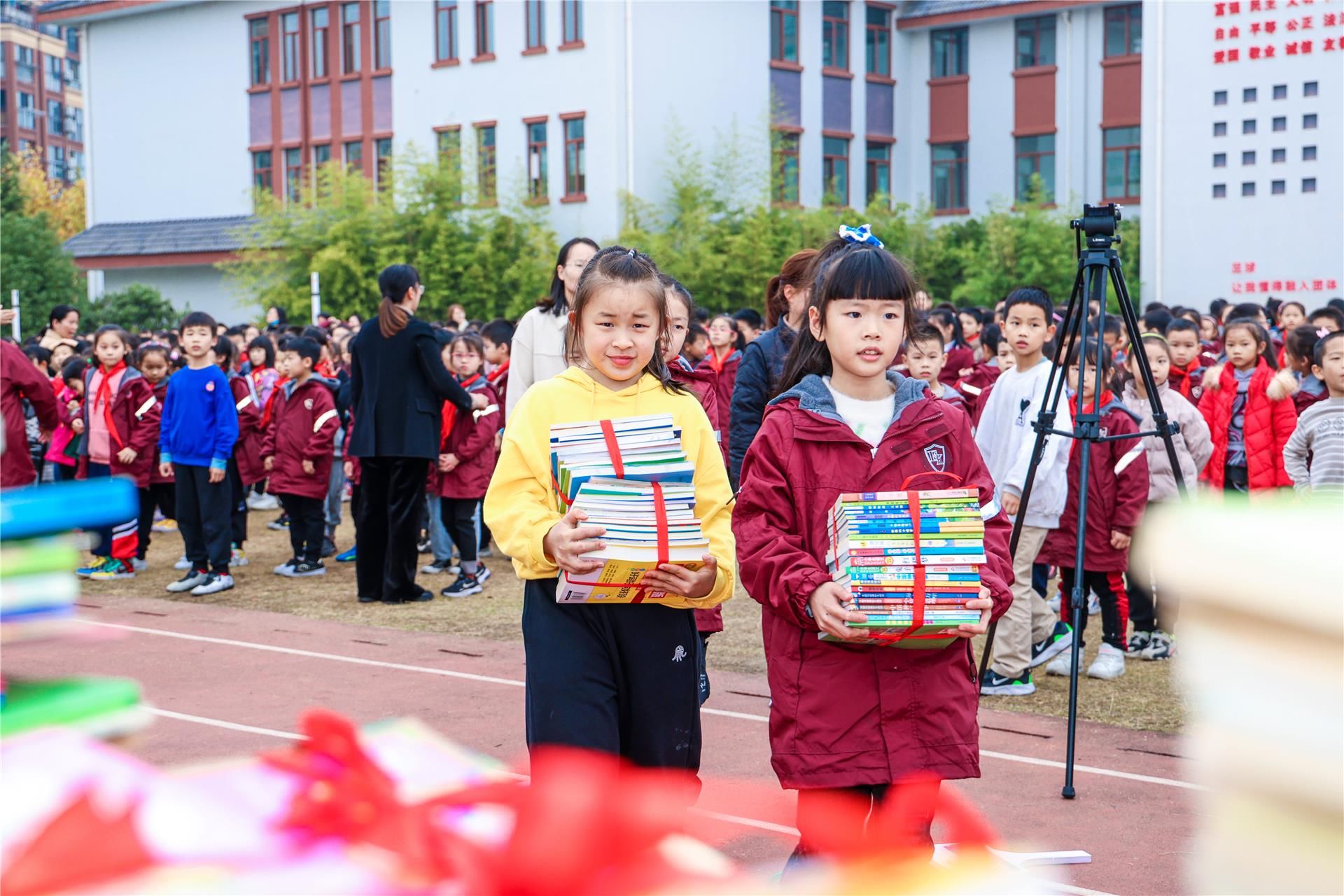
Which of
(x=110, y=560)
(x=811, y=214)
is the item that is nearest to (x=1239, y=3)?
(x=811, y=214)

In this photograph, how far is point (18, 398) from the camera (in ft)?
30.4

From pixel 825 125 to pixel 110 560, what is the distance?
1044 inches

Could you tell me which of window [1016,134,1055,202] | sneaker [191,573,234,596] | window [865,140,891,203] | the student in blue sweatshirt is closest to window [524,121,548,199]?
window [865,140,891,203]

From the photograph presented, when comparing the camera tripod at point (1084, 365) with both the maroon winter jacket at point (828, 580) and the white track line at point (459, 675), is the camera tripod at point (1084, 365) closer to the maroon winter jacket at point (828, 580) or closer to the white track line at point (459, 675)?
the white track line at point (459, 675)

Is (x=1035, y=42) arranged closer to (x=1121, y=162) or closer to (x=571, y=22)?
(x=1121, y=162)

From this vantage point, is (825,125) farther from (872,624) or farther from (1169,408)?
(872,624)

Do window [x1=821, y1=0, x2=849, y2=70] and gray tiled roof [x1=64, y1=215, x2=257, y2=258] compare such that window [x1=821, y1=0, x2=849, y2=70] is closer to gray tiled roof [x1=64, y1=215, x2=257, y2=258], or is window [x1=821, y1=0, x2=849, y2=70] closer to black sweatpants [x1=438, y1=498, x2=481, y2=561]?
gray tiled roof [x1=64, y1=215, x2=257, y2=258]

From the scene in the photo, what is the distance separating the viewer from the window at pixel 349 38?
1379 inches

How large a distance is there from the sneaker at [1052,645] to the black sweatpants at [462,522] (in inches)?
168

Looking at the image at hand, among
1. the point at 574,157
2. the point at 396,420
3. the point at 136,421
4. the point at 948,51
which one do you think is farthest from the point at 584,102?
the point at 396,420

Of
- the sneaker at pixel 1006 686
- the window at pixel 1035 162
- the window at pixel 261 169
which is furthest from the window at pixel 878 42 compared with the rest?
the sneaker at pixel 1006 686

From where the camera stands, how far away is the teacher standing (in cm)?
962

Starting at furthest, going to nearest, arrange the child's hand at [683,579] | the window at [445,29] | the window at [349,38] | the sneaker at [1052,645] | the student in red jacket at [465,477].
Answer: the window at [349,38], the window at [445,29], the student in red jacket at [465,477], the sneaker at [1052,645], the child's hand at [683,579]

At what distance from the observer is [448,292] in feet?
104
